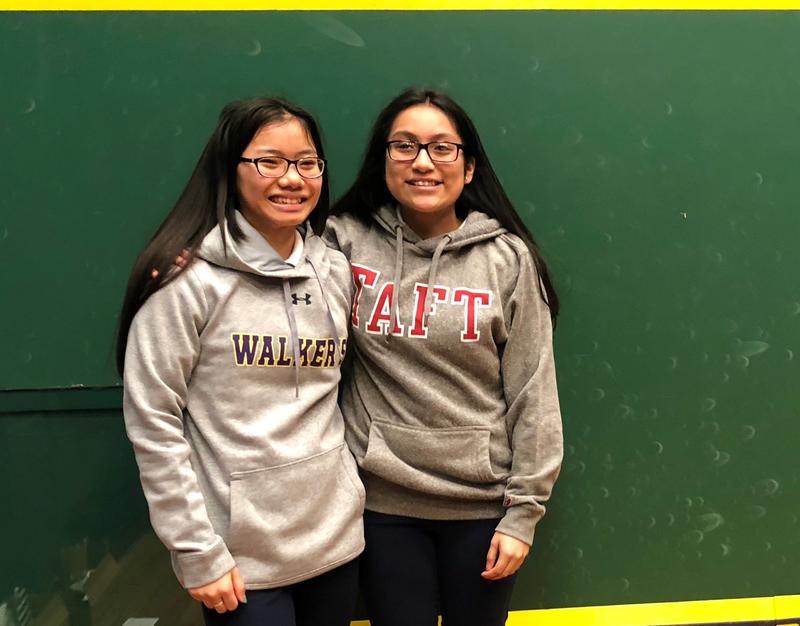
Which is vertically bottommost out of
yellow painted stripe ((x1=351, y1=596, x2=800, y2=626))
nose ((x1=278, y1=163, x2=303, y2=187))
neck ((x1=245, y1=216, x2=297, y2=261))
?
yellow painted stripe ((x1=351, y1=596, x2=800, y2=626))

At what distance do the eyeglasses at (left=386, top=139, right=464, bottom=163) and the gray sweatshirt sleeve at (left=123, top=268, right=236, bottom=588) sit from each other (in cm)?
51

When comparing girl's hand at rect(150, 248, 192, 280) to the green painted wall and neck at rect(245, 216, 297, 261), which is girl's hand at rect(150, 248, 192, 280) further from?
the green painted wall

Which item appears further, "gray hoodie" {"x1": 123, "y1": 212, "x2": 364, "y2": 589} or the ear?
the ear

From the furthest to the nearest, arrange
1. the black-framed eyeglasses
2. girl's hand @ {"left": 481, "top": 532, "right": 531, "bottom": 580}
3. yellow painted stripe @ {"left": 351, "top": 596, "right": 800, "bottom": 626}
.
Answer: yellow painted stripe @ {"left": 351, "top": 596, "right": 800, "bottom": 626}
girl's hand @ {"left": 481, "top": 532, "right": 531, "bottom": 580}
the black-framed eyeglasses

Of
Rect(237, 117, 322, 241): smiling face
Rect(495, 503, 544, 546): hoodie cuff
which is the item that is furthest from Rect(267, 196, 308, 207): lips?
Rect(495, 503, 544, 546): hoodie cuff

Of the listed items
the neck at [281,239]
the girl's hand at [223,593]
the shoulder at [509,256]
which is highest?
the neck at [281,239]

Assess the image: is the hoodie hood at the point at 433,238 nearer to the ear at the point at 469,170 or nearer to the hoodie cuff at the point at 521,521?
the ear at the point at 469,170

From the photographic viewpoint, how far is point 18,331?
1733 millimetres

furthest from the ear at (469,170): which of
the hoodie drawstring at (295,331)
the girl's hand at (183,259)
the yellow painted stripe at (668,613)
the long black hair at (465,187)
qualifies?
the yellow painted stripe at (668,613)

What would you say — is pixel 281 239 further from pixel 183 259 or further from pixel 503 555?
pixel 503 555

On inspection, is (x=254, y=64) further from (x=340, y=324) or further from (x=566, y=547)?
(x=566, y=547)

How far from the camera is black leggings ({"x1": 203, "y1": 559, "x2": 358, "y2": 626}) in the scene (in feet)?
4.13

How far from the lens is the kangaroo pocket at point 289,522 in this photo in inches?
48.9

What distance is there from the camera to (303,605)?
136 centimetres
